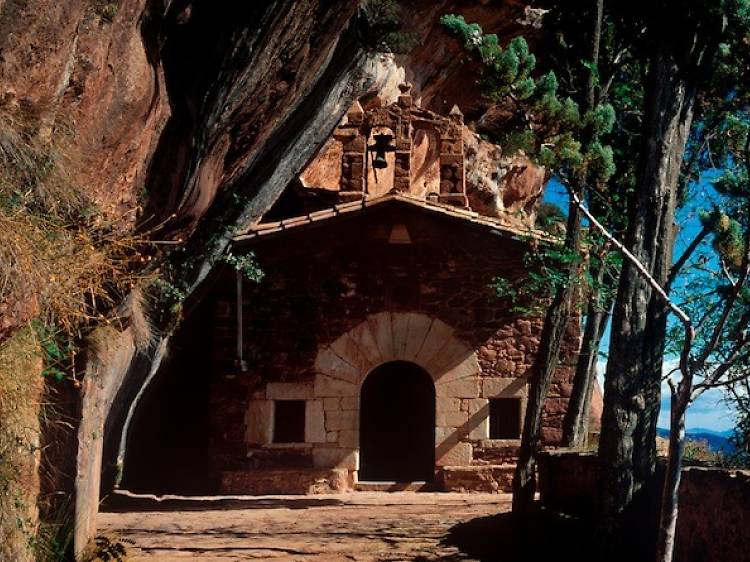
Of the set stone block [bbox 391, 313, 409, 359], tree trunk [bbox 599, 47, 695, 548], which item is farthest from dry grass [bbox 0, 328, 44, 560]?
stone block [bbox 391, 313, 409, 359]

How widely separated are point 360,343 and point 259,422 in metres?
1.72

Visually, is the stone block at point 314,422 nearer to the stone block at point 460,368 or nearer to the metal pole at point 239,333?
the metal pole at point 239,333

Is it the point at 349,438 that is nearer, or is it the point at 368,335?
the point at 349,438

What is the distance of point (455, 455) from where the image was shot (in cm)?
1128

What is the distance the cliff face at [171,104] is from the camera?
558cm

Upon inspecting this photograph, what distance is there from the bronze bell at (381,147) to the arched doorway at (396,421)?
3.52m

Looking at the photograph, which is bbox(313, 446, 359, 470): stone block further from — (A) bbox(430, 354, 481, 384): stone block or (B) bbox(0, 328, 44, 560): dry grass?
(B) bbox(0, 328, 44, 560): dry grass

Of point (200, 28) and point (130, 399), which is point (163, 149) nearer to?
point (200, 28)

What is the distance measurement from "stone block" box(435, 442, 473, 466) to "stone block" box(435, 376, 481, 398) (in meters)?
0.66

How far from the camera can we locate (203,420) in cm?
1347

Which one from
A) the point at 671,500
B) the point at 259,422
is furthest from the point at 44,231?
the point at 259,422

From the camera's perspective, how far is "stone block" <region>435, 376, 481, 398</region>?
37.6 ft

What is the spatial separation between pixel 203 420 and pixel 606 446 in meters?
8.06

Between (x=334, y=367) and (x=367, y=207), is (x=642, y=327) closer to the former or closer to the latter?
(x=367, y=207)
